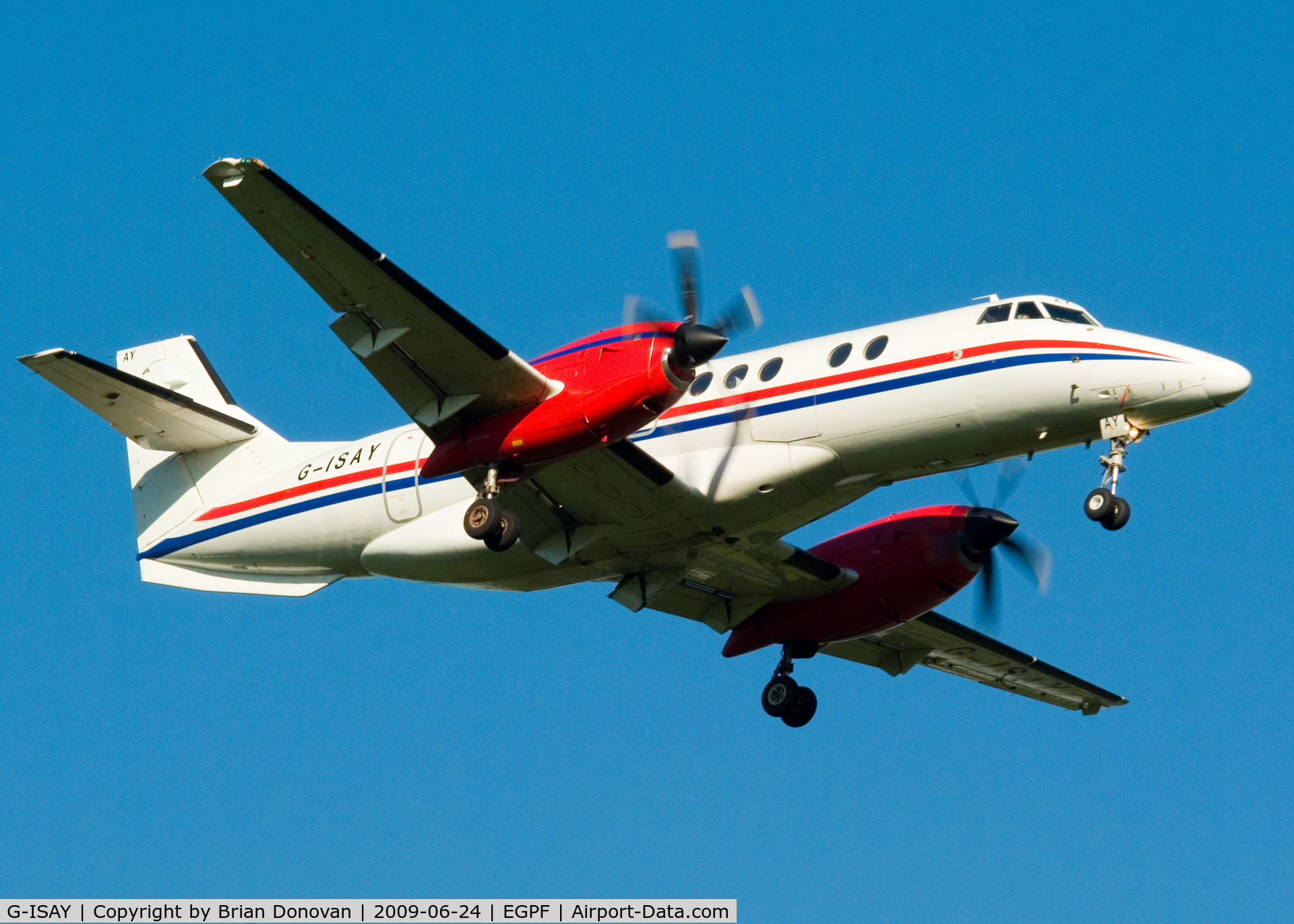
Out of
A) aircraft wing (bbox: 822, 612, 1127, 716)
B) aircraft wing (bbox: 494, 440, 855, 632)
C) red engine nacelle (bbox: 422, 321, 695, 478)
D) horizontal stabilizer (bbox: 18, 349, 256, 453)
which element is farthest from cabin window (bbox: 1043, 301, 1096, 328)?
horizontal stabilizer (bbox: 18, 349, 256, 453)

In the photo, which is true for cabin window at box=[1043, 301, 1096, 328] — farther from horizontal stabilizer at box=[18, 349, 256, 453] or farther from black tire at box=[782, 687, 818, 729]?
horizontal stabilizer at box=[18, 349, 256, 453]

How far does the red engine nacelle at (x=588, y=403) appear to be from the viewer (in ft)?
53.3

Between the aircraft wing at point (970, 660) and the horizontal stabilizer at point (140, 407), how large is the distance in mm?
8733

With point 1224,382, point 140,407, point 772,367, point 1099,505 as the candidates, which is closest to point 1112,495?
point 1099,505

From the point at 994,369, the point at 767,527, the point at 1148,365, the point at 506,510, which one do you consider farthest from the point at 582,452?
the point at 1148,365

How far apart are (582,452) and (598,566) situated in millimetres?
2161

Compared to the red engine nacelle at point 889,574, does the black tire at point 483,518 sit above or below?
below

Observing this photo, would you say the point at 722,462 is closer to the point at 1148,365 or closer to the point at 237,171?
the point at 1148,365

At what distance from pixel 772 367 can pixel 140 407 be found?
8.34 m

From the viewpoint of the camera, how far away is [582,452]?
653 inches

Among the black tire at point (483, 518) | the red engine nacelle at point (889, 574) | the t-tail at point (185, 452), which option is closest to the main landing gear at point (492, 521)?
the black tire at point (483, 518)

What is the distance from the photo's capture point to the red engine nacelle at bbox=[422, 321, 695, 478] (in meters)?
16.2

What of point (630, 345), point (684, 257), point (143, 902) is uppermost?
point (684, 257)

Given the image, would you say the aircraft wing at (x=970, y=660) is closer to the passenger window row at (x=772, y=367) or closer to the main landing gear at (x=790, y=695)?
the main landing gear at (x=790, y=695)
